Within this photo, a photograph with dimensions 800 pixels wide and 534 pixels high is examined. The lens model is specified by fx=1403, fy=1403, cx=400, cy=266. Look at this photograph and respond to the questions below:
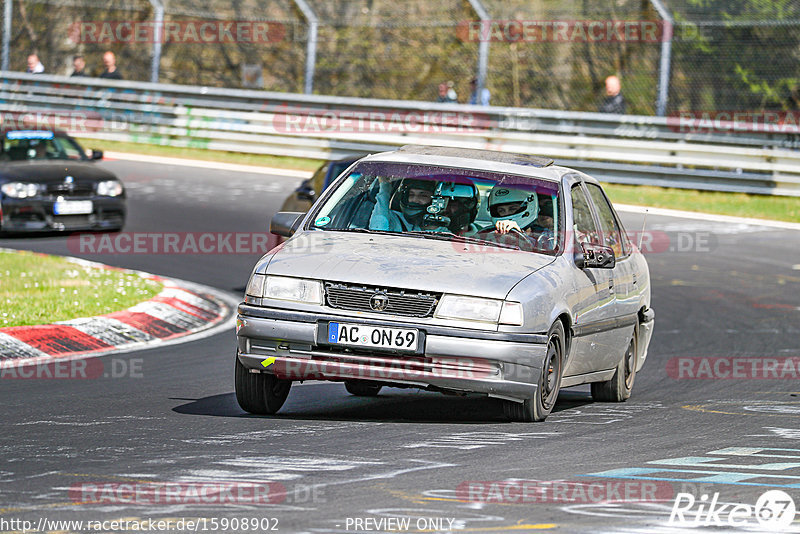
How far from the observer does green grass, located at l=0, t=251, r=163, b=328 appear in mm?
10734

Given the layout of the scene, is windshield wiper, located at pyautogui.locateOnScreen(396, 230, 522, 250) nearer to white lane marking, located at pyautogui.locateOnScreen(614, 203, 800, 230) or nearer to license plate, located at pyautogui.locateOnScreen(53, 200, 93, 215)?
license plate, located at pyautogui.locateOnScreen(53, 200, 93, 215)

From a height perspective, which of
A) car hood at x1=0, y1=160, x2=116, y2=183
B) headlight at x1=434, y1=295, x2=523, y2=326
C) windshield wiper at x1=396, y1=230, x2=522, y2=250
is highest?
windshield wiper at x1=396, y1=230, x2=522, y2=250

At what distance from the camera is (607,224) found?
29.8 ft

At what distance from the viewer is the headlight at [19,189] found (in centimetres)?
1655

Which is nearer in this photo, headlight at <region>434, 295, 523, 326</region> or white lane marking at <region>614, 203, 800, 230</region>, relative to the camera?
headlight at <region>434, 295, 523, 326</region>

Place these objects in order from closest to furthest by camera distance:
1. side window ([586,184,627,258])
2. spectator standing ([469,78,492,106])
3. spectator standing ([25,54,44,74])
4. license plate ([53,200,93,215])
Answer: side window ([586,184,627,258]), license plate ([53,200,93,215]), spectator standing ([469,78,492,106]), spectator standing ([25,54,44,74])

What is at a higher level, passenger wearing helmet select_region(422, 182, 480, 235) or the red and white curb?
passenger wearing helmet select_region(422, 182, 480, 235)

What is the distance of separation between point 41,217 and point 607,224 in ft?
30.9

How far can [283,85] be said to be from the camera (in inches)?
1141

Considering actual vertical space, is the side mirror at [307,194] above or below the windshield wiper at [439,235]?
below

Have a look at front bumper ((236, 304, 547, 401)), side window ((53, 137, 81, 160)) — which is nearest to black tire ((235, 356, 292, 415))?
front bumper ((236, 304, 547, 401))

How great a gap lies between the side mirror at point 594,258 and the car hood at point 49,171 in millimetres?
10177

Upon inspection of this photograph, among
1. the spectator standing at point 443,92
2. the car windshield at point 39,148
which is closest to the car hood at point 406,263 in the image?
the car windshield at point 39,148

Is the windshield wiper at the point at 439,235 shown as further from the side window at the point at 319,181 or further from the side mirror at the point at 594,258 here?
the side window at the point at 319,181
